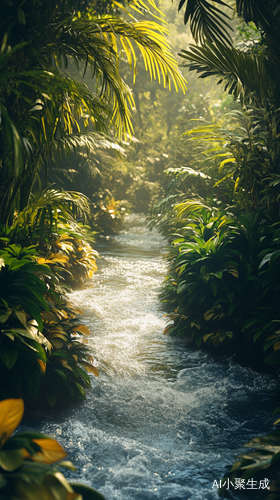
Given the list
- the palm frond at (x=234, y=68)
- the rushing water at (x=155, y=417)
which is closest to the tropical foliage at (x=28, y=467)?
the rushing water at (x=155, y=417)

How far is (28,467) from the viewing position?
4.19 ft

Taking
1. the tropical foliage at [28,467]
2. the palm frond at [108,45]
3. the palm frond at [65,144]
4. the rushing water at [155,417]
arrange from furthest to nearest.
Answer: the palm frond at [65,144], the palm frond at [108,45], the rushing water at [155,417], the tropical foliage at [28,467]

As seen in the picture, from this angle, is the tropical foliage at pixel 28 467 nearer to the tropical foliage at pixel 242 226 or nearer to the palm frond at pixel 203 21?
the tropical foliage at pixel 242 226

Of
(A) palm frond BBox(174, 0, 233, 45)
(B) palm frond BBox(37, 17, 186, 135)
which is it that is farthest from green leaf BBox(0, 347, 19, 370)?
(A) palm frond BBox(174, 0, 233, 45)

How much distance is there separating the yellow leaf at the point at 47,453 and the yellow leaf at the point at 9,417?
0.31 ft

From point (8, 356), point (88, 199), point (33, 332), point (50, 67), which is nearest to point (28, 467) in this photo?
point (8, 356)

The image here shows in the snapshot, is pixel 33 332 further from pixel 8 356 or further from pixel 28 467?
pixel 28 467

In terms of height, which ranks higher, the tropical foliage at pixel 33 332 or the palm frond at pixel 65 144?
the palm frond at pixel 65 144

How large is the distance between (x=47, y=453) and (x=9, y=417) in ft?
0.64

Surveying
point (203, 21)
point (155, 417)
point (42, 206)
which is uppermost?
point (203, 21)

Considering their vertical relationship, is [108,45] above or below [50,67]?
above

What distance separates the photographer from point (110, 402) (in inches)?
136

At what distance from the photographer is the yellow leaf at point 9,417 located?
1.38m

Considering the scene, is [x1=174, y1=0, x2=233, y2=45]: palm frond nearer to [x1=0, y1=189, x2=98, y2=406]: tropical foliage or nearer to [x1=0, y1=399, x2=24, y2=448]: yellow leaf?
[x1=0, y1=189, x2=98, y2=406]: tropical foliage
